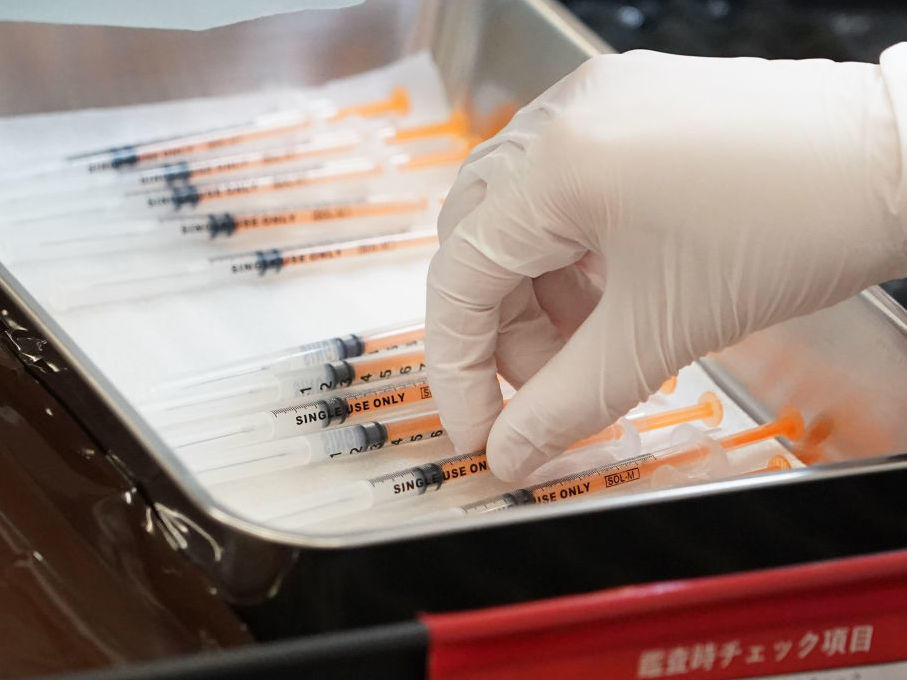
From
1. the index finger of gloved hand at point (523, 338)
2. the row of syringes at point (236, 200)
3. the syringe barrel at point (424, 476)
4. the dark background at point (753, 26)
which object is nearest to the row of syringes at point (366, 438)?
the syringe barrel at point (424, 476)

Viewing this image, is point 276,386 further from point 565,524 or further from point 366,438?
point 565,524

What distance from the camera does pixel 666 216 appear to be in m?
0.99

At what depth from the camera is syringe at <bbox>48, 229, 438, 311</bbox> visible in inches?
51.5

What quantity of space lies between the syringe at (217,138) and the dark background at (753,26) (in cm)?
80

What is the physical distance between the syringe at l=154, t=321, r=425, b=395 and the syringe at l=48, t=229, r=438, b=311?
0.17 meters

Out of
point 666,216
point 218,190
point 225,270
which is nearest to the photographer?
point 666,216

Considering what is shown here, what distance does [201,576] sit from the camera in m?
0.89

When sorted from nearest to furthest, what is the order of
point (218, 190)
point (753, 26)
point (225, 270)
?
point (225, 270) → point (218, 190) → point (753, 26)

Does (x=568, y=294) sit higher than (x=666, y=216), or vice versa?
(x=666, y=216)

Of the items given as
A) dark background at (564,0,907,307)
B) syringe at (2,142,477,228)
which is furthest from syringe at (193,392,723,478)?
dark background at (564,0,907,307)

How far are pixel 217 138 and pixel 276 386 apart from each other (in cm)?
54

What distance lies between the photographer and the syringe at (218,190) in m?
1.42

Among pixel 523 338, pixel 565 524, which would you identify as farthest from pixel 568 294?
pixel 565 524

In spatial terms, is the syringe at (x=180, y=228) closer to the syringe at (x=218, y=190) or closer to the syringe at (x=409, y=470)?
the syringe at (x=218, y=190)
